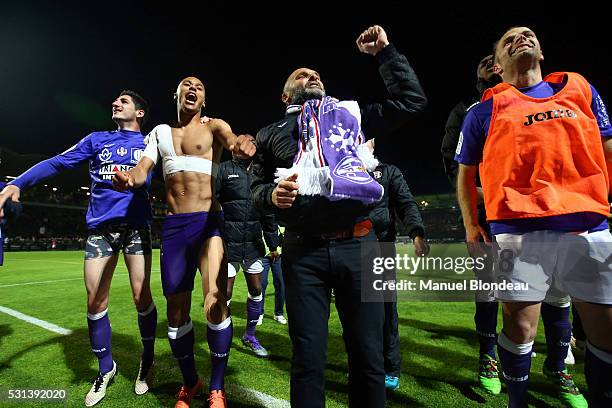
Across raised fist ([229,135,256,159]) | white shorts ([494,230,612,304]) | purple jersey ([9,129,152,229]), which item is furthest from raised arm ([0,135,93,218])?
white shorts ([494,230,612,304])

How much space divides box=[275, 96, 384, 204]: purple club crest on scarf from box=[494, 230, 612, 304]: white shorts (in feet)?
2.80

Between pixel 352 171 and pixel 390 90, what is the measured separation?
59 centimetres

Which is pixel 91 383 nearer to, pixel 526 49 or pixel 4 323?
pixel 4 323

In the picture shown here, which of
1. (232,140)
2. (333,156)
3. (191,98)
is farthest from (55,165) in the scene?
(333,156)

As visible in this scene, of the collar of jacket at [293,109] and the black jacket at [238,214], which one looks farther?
the black jacket at [238,214]

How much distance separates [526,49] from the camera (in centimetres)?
208

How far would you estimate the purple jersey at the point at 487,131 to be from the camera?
1857mm

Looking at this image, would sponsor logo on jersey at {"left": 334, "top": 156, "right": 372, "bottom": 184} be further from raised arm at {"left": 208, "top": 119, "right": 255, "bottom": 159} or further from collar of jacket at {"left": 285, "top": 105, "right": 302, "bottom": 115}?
raised arm at {"left": 208, "top": 119, "right": 255, "bottom": 159}

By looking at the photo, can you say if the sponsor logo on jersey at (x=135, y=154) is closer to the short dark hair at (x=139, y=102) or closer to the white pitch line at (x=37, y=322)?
the short dark hair at (x=139, y=102)

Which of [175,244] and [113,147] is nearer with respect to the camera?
[175,244]

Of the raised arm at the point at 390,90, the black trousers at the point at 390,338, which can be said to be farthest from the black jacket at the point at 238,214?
the raised arm at the point at 390,90

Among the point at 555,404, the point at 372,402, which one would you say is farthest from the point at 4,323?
the point at 555,404

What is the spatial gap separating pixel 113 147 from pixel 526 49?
353 centimetres

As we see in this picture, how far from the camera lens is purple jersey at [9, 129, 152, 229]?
3.36 metres
